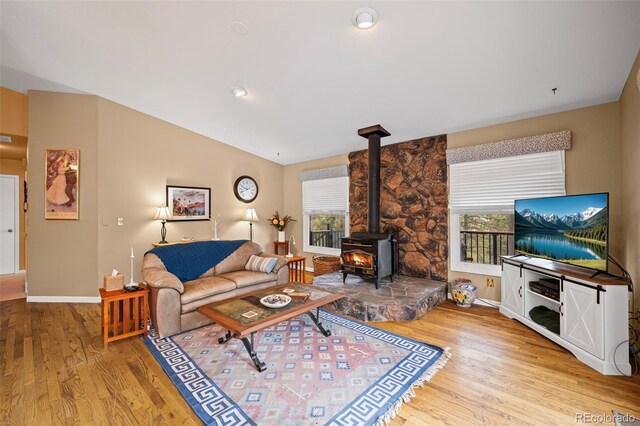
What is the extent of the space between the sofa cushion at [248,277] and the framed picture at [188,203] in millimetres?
1744

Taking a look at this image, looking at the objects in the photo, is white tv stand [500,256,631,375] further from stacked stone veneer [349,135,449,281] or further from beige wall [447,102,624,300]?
stacked stone veneer [349,135,449,281]

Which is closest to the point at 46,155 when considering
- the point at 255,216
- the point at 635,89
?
the point at 255,216

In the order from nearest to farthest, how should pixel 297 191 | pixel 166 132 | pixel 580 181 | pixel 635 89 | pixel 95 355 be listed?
pixel 635 89 → pixel 95 355 → pixel 580 181 → pixel 166 132 → pixel 297 191

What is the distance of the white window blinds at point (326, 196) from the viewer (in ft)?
17.9

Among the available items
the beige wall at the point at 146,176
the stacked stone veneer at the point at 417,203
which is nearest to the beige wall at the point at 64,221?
the beige wall at the point at 146,176

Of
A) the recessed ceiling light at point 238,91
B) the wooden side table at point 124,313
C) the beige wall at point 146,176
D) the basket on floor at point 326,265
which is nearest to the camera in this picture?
the wooden side table at point 124,313

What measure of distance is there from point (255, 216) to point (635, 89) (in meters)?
5.43

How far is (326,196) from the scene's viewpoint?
5.71m

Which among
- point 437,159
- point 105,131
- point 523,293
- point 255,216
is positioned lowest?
point 523,293

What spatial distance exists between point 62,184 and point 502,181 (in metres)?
6.35

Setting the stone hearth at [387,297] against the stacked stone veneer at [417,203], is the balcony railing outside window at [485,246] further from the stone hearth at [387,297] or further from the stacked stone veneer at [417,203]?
the stone hearth at [387,297]

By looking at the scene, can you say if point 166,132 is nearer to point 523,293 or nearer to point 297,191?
point 297,191

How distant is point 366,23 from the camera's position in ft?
7.25

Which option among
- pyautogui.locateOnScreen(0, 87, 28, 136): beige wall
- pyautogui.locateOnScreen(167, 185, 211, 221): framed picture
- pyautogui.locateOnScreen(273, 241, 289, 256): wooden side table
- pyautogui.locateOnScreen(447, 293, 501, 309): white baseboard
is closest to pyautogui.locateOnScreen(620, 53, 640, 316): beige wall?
pyautogui.locateOnScreen(447, 293, 501, 309): white baseboard
